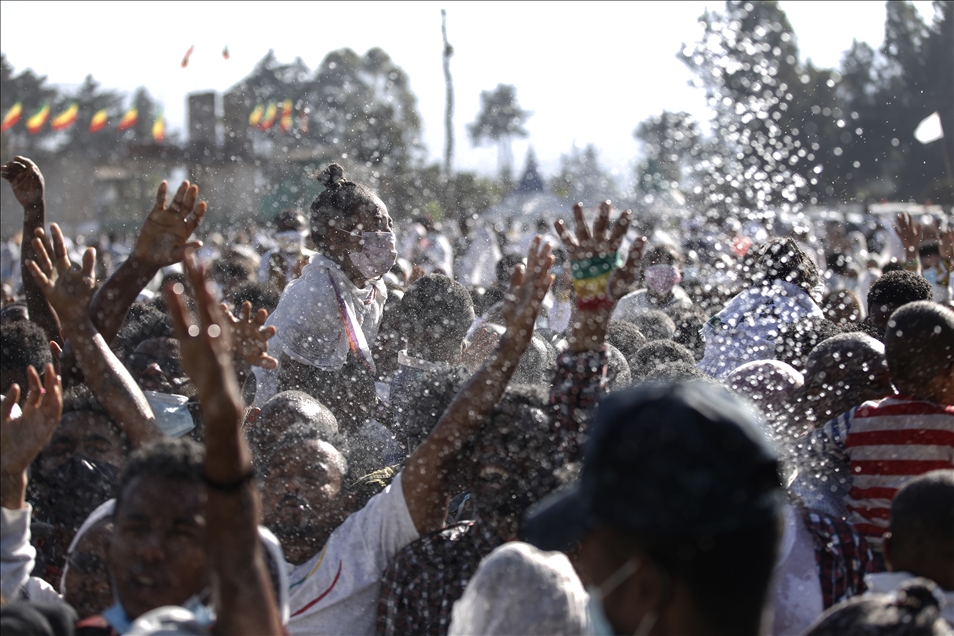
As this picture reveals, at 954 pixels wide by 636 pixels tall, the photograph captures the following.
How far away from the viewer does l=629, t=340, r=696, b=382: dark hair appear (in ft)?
13.9

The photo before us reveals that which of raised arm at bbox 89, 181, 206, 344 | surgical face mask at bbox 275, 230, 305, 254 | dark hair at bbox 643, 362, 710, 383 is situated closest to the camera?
raised arm at bbox 89, 181, 206, 344

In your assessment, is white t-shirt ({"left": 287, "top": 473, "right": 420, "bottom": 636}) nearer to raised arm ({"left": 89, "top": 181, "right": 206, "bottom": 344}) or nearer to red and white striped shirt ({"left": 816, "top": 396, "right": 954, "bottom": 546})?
raised arm ({"left": 89, "top": 181, "right": 206, "bottom": 344})

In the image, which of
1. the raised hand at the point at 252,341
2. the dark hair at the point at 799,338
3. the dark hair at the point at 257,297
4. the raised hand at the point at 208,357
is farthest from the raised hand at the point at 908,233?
the raised hand at the point at 208,357

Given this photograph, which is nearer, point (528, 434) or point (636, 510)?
point (636, 510)

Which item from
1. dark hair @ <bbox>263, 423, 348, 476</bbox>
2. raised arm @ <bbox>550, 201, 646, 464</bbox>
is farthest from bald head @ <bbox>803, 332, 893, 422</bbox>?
dark hair @ <bbox>263, 423, 348, 476</bbox>

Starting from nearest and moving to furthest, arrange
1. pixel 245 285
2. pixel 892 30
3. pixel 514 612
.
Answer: pixel 514 612
pixel 245 285
pixel 892 30

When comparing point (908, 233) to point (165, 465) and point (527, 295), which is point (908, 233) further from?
point (165, 465)

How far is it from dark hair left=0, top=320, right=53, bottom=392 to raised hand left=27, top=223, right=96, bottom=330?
1068 mm

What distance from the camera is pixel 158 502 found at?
206 cm

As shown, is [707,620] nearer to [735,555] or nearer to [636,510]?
[735,555]

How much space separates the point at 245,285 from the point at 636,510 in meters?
5.32

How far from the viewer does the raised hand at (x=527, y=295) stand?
2814 mm

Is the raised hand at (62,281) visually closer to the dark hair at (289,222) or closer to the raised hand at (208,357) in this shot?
the raised hand at (208,357)

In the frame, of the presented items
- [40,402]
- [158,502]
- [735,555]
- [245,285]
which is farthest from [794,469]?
[245,285]
